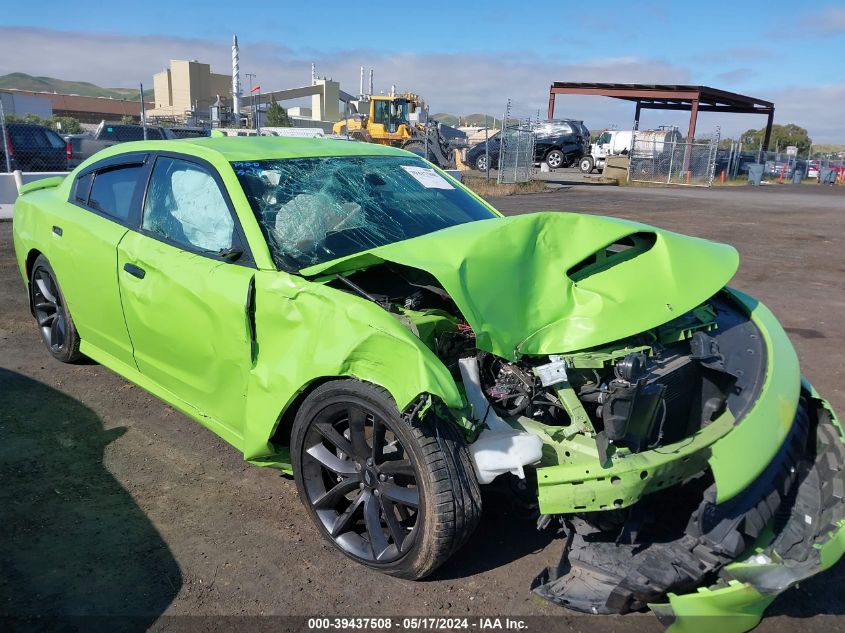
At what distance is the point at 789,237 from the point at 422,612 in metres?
11.9

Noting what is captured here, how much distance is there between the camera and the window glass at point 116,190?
3801mm

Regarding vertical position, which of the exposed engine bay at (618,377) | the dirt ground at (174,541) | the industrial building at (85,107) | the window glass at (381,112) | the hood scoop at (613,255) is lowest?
the dirt ground at (174,541)

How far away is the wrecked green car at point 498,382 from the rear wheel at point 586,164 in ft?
99.9

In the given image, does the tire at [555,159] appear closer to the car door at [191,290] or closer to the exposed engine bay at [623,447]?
the car door at [191,290]

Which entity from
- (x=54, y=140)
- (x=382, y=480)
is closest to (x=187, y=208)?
(x=382, y=480)

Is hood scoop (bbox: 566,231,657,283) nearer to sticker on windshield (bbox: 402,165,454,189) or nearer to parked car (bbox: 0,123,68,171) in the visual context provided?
sticker on windshield (bbox: 402,165,454,189)

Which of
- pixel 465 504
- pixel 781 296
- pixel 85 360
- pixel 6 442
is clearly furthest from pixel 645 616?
pixel 781 296

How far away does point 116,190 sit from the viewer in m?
3.95

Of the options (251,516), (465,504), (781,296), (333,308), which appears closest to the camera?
(465,504)

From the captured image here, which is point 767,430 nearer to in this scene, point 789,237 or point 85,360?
point 85,360

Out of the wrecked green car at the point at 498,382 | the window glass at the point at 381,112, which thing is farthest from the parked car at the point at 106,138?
the wrecked green car at the point at 498,382

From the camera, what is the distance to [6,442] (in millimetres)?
3699

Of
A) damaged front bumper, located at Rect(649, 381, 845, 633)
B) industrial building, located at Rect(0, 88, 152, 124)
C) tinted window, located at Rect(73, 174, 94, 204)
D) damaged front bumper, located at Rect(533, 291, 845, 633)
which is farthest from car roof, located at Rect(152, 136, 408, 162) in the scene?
industrial building, located at Rect(0, 88, 152, 124)

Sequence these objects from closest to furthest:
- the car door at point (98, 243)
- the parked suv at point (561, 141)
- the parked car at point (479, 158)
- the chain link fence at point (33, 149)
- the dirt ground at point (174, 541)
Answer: the dirt ground at point (174, 541) → the car door at point (98, 243) → the chain link fence at point (33, 149) → the parked car at point (479, 158) → the parked suv at point (561, 141)
